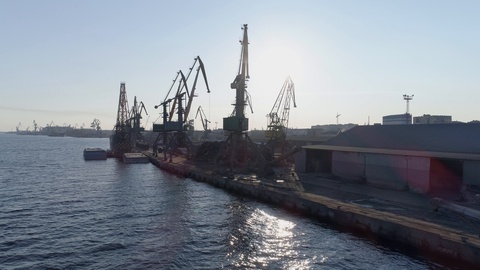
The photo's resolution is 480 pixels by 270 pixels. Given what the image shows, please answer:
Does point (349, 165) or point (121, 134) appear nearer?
point (349, 165)

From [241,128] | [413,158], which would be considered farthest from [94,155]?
[413,158]

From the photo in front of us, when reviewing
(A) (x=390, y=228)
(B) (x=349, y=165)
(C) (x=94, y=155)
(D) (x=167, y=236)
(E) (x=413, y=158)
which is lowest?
(D) (x=167, y=236)

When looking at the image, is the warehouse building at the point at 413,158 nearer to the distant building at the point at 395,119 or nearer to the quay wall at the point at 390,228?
the quay wall at the point at 390,228

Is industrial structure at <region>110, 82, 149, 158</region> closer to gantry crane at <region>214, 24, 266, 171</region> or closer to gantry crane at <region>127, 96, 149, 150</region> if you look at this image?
gantry crane at <region>127, 96, 149, 150</region>

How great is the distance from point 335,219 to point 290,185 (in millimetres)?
13946

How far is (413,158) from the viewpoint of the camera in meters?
37.4

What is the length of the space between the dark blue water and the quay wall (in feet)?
3.68

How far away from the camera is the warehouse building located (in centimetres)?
3600

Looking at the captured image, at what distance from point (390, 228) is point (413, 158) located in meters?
14.8

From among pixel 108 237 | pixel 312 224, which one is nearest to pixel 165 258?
pixel 108 237

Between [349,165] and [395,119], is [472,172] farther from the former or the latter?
[395,119]

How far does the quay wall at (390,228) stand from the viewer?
70.3 ft

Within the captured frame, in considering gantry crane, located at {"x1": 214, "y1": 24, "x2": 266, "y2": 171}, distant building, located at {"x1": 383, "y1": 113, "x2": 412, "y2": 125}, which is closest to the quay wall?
gantry crane, located at {"x1": 214, "y1": 24, "x2": 266, "y2": 171}

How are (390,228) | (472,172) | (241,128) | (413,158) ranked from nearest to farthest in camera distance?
(390,228) < (472,172) < (413,158) < (241,128)
